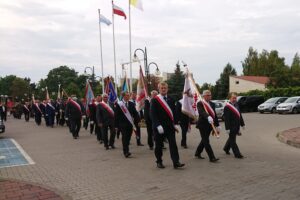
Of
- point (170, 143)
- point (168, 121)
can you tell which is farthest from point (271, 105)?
point (170, 143)

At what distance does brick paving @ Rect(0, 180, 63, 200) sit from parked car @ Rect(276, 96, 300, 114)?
90.7 ft

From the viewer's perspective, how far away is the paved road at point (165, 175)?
21.7ft

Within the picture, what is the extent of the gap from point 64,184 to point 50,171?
1522mm

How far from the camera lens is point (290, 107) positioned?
31844 mm

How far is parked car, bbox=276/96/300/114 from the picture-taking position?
105ft

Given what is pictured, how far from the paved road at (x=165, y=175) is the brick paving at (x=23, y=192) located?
34 cm

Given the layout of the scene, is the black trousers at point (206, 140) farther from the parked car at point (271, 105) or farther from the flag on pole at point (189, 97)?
the parked car at point (271, 105)

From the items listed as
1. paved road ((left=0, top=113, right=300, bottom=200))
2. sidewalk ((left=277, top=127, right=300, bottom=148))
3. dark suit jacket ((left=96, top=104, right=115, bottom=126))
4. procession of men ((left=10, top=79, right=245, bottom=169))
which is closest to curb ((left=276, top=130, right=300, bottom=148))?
sidewalk ((left=277, top=127, right=300, bottom=148))

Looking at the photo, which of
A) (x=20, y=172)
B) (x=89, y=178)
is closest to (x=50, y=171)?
(x=20, y=172)

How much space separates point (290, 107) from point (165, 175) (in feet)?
85.6

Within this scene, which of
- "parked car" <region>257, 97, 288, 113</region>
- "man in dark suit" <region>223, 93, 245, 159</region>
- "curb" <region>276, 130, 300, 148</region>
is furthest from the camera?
"parked car" <region>257, 97, 288, 113</region>

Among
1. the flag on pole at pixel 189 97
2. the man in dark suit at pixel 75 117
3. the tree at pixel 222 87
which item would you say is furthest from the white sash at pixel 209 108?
the tree at pixel 222 87

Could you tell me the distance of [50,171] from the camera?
907 centimetres

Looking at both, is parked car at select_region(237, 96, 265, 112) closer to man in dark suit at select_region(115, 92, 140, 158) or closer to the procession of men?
the procession of men
